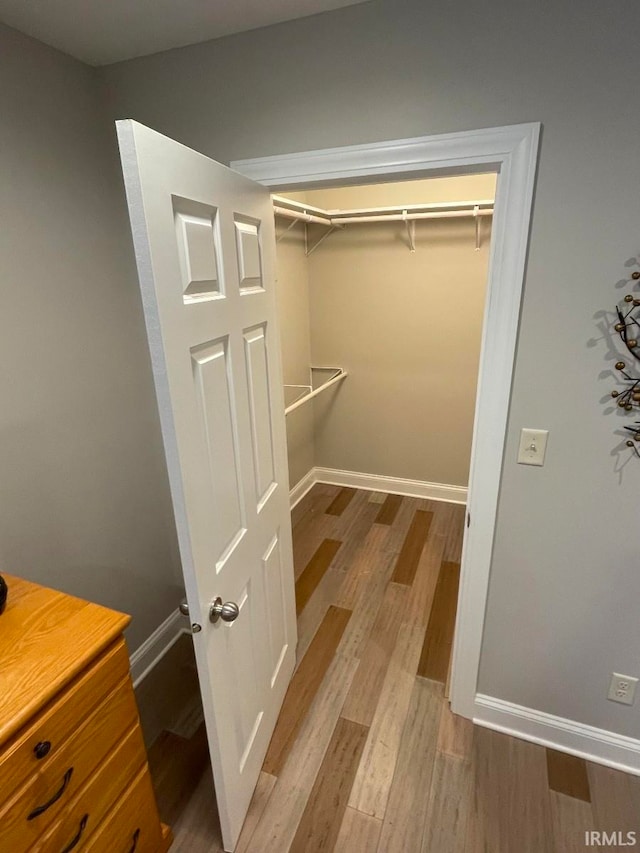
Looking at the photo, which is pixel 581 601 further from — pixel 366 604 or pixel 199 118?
pixel 199 118

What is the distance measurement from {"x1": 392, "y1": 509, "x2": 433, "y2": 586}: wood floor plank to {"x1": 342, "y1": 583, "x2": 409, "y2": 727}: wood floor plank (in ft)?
0.33

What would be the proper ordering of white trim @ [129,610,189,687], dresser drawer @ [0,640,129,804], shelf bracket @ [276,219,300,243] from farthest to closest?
shelf bracket @ [276,219,300,243], white trim @ [129,610,189,687], dresser drawer @ [0,640,129,804]

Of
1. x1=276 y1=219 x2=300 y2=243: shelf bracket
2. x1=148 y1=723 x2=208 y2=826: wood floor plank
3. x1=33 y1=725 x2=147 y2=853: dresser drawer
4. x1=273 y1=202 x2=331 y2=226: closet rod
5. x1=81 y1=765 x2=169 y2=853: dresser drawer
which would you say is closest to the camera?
x1=33 y1=725 x2=147 y2=853: dresser drawer

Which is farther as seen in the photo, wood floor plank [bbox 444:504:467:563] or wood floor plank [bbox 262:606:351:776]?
wood floor plank [bbox 444:504:467:563]

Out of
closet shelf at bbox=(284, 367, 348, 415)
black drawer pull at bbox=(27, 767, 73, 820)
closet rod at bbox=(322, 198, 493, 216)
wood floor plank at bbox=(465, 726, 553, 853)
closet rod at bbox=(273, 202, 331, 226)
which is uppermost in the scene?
closet rod at bbox=(322, 198, 493, 216)

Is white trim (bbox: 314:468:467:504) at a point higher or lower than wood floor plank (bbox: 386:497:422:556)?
higher

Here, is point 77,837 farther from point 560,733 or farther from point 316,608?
point 560,733

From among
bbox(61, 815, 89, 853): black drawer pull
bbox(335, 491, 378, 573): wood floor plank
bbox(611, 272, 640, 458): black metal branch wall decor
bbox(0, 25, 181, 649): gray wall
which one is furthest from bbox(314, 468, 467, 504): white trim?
bbox(61, 815, 89, 853): black drawer pull

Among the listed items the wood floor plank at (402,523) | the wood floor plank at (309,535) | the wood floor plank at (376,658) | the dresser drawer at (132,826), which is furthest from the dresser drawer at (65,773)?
the wood floor plank at (402,523)

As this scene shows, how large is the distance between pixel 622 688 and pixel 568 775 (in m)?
0.37

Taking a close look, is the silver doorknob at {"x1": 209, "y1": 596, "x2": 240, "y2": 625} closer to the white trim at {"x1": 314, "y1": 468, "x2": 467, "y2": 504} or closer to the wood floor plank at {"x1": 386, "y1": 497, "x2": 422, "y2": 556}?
the wood floor plank at {"x1": 386, "y1": 497, "x2": 422, "y2": 556}

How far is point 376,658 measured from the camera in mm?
1990

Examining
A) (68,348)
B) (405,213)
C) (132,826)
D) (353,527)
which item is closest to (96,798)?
(132,826)

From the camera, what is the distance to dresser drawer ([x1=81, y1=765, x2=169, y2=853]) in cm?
101
